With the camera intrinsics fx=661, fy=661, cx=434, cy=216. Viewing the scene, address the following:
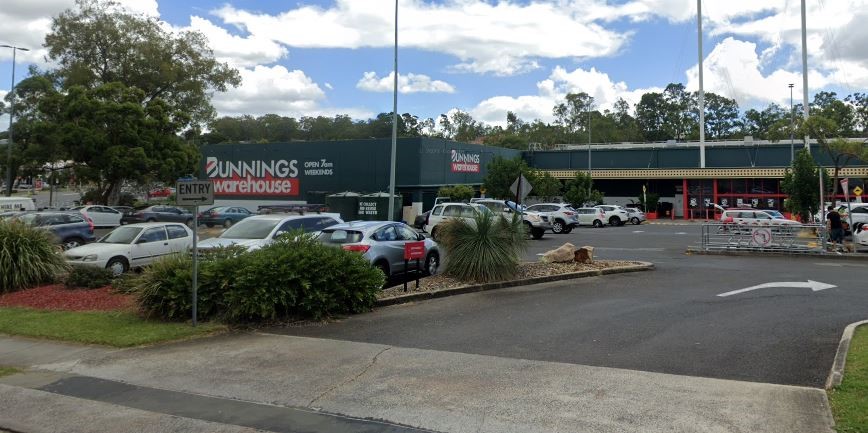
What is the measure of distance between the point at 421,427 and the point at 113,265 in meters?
12.6

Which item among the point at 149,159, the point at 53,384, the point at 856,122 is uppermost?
the point at 856,122

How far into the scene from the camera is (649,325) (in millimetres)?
9859

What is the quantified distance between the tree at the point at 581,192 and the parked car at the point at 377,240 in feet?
127

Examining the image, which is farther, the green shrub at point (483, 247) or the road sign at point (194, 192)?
the green shrub at point (483, 247)

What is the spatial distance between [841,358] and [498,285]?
7.41m

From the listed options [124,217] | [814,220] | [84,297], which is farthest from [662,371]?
[124,217]

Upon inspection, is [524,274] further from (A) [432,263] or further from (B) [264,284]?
(B) [264,284]

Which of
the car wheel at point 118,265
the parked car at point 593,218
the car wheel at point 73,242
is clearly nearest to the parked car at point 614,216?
the parked car at point 593,218

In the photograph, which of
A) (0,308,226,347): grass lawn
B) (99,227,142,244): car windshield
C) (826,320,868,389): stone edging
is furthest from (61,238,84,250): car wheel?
(826,320,868,389): stone edging

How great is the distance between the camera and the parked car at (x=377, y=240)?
45.7 ft

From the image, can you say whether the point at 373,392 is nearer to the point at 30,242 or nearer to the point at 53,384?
the point at 53,384

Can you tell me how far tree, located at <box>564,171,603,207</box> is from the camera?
52.4 m

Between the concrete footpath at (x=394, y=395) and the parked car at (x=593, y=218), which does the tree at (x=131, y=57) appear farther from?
the concrete footpath at (x=394, y=395)

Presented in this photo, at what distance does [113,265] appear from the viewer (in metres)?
15.8
